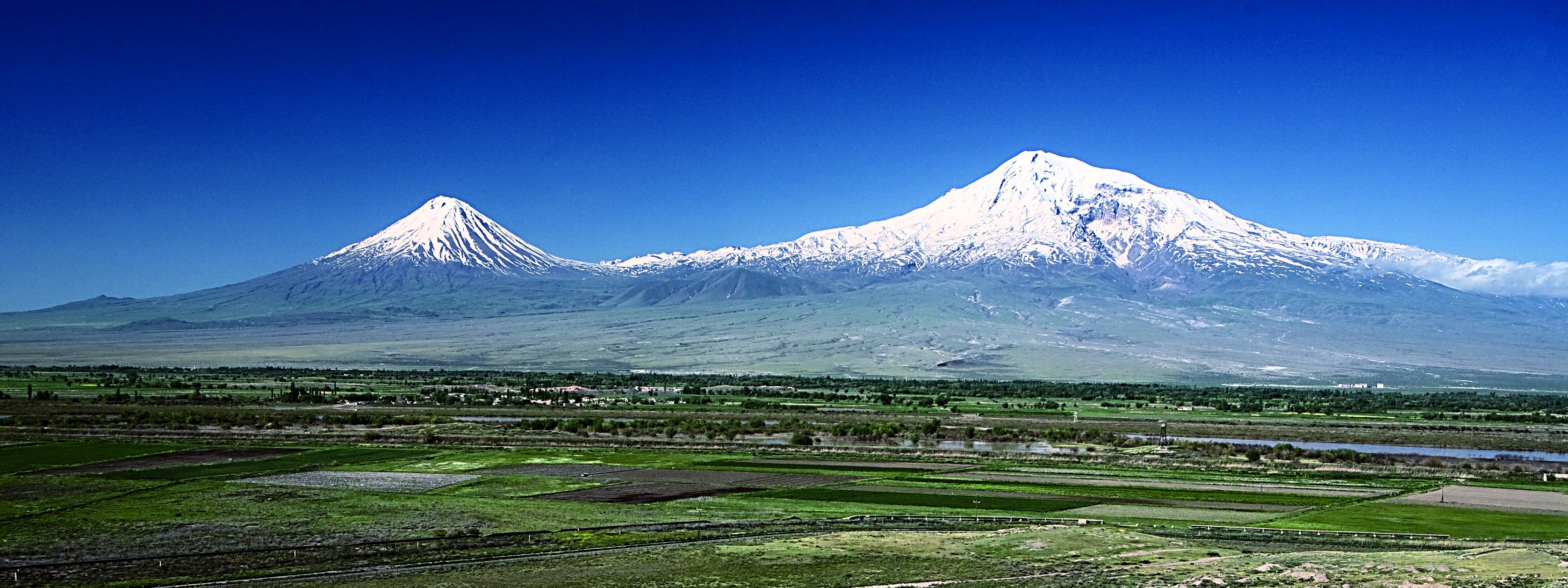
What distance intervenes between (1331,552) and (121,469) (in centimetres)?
3810

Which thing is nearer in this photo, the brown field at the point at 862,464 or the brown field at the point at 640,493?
the brown field at the point at 640,493

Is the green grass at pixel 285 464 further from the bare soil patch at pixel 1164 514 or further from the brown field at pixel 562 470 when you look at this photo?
the bare soil patch at pixel 1164 514

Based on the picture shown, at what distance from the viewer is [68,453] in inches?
1905

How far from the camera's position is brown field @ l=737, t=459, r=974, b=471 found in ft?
152

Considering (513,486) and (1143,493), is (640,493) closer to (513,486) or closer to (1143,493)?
(513,486)

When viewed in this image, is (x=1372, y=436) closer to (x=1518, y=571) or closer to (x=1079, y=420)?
(x=1079, y=420)

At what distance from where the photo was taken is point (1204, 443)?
181 ft

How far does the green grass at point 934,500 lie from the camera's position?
3475 cm

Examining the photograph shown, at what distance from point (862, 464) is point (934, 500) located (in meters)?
11.5

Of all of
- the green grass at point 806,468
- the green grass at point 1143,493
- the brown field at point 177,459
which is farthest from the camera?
the green grass at point 806,468

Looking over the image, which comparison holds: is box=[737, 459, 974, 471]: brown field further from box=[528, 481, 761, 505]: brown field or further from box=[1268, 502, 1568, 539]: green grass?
box=[1268, 502, 1568, 539]: green grass

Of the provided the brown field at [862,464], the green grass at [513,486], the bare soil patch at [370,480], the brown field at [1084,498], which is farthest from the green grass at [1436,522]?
the bare soil patch at [370,480]

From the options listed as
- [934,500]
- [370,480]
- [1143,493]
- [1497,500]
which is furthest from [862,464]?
[1497,500]

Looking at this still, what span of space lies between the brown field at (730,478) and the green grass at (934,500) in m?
1.97
